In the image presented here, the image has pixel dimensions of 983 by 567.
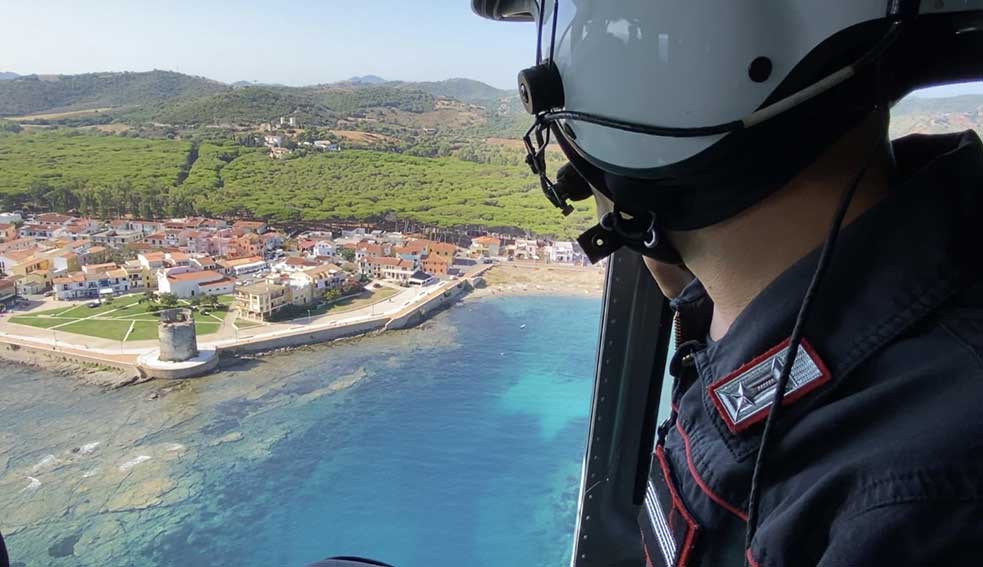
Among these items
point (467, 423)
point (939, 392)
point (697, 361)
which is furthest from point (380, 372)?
point (939, 392)

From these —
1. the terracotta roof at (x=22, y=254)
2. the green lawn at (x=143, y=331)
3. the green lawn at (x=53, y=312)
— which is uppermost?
the terracotta roof at (x=22, y=254)

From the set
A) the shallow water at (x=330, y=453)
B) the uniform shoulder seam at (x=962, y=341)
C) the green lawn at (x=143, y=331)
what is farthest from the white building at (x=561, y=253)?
the uniform shoulder seam at (x=962, y=341)

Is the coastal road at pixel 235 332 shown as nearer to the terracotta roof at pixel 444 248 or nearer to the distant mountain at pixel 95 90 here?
the terracotta roof at pixel 444 248

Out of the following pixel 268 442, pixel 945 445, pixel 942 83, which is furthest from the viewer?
pixel 268 442

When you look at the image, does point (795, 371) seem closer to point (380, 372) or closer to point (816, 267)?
point (816, 267)

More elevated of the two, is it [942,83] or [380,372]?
[942,83]

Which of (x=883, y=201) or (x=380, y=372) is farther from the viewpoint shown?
(x=380, y=372)
